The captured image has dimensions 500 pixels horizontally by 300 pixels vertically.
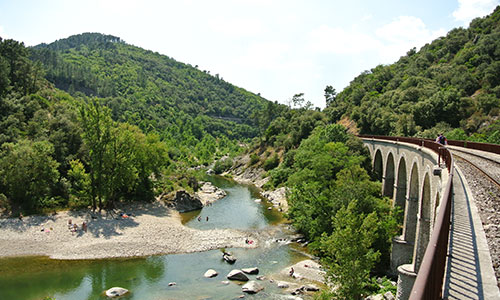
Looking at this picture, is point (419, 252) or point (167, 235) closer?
point (419, 252)

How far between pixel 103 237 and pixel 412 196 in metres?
30.1

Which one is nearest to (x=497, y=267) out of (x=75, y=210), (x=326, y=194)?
(x=326, y=194)

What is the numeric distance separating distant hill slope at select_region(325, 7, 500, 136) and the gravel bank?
115 ft

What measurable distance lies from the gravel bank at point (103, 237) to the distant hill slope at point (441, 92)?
115 feet

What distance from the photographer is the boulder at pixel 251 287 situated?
24.3 metres

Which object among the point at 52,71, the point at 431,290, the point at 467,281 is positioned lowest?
the point at 467,281

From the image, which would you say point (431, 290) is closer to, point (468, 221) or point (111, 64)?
point (468, 221)

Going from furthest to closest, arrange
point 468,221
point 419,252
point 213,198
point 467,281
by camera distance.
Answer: point 213,198 → point 419,252 → point 468,221 → point 467,281

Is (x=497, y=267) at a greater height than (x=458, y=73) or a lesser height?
lesser

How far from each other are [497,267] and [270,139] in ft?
299

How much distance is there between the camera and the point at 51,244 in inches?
1264

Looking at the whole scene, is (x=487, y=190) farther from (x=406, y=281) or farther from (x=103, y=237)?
(x=103, y=237)

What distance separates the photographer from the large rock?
1934 inches

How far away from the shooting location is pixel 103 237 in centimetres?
3422
